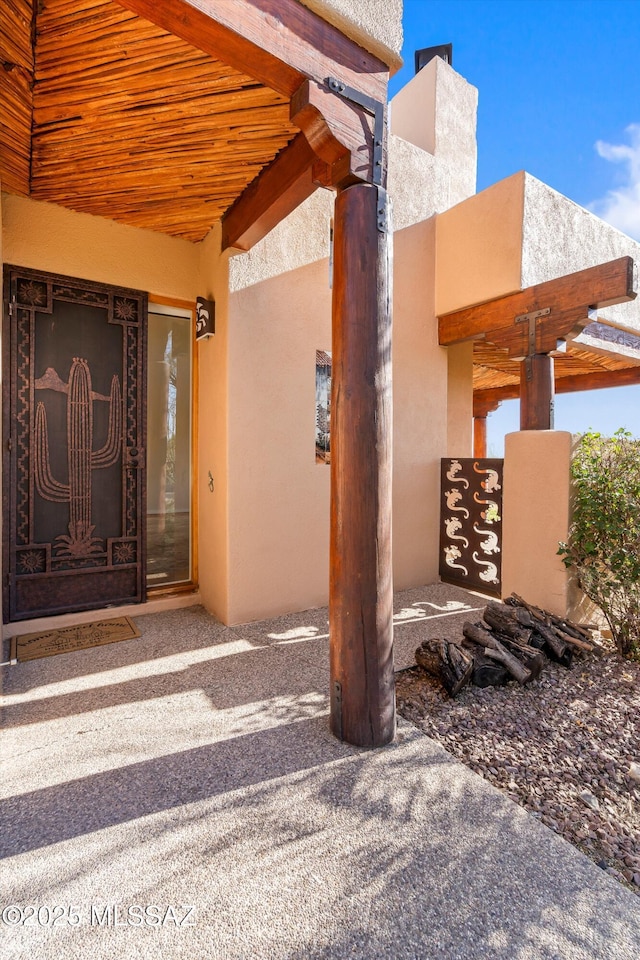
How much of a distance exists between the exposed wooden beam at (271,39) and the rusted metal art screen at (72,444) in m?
2.48

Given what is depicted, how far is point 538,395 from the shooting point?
440 cm

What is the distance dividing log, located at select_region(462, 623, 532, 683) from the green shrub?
2.98ft

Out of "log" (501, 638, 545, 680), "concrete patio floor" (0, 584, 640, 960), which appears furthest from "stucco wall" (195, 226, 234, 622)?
"log" (501, 638, 545, 680)

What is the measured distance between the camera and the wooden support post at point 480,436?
34.3 ft

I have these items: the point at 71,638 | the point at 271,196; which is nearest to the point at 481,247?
the point at 271,196

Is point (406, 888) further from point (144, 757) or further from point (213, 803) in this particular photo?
point (144, 757)

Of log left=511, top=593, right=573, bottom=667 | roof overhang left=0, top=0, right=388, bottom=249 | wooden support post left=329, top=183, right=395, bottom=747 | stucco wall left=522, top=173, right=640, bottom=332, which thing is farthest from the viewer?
stucco wall left=522, top=173, right=640, bottom=332

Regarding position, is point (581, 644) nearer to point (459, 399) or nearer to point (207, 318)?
point (207, 318)

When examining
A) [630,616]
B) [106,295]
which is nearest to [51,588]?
[106,295]

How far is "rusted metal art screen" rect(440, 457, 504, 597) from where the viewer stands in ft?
15.5

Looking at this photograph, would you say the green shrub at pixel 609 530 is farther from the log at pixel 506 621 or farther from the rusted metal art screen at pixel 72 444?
the rusted metal art screen at pixel 72 444

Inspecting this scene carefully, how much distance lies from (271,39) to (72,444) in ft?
10.1

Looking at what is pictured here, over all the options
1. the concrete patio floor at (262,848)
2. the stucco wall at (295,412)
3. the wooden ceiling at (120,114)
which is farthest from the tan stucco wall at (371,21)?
the concrete patio floor at (262,848)

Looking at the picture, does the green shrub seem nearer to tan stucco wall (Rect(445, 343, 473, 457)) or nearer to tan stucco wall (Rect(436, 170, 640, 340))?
tan stucco wall (Rect(436, 170, 640, 340))
